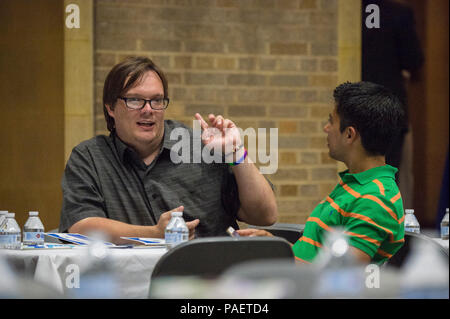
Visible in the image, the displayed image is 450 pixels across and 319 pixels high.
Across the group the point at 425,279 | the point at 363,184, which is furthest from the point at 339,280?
the point at 363,184

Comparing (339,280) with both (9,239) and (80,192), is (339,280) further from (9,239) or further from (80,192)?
(80,192)

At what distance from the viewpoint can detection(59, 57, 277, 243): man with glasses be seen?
7.72 ft

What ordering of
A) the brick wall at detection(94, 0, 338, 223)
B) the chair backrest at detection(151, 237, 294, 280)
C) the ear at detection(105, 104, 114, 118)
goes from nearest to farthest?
1. the chair backrest at detection(151, 237, 294, 280)
2. the ear at detection(105, 104, 114, 118)
3. the brick wall at detection(94, 0, 338, 223)

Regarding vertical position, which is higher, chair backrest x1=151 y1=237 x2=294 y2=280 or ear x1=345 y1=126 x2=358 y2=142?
ear x1=345 y1=126 x2=358 y2=142

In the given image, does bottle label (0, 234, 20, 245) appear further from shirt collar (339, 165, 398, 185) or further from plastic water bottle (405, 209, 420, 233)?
plastic water bottle (405, 209, 420, 233)

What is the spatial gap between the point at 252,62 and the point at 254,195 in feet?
8.18

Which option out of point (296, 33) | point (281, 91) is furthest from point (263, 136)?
point (296, 33)

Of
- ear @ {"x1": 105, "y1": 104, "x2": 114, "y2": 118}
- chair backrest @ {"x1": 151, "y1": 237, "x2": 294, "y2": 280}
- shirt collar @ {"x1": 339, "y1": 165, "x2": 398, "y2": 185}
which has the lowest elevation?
chair backrest @ {"x1": 151, "y1": 237, "x2": 294, "y2": 280}

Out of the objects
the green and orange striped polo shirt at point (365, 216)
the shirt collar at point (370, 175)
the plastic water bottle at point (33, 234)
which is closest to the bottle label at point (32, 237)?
the plastic water bottle at point (33, 234)

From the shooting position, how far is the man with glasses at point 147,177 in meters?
2.35

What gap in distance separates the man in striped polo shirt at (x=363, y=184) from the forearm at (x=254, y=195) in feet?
1.17

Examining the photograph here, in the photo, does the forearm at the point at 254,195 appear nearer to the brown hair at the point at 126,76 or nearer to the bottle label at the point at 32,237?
the brown hair at the point at 126,76

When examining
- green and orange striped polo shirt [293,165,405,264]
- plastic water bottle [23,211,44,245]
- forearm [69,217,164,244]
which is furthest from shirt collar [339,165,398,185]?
plastic water bottle [23,211,44,245]
